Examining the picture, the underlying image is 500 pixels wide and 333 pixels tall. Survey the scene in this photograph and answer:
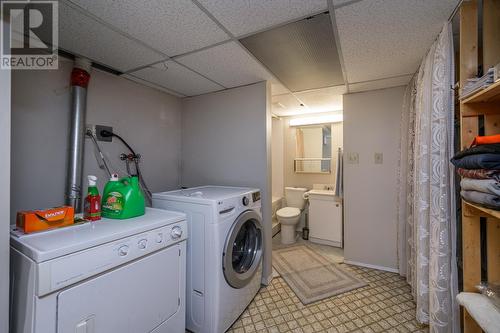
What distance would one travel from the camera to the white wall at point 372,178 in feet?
7.57

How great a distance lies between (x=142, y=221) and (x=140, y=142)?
1272 millimetres

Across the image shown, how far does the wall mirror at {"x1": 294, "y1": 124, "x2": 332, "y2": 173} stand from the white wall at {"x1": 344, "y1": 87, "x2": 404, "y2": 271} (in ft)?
3.53

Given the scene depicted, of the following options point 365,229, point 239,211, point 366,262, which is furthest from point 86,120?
point 366,262

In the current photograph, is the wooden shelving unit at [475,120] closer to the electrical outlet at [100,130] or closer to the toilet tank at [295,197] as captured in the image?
the toilet tank at [295,197]

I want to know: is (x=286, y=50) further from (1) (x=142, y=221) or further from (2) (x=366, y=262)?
(2) (x=366, y=262)

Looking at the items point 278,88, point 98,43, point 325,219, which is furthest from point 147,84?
point 325,219

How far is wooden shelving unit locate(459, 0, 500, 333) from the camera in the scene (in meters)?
1.07

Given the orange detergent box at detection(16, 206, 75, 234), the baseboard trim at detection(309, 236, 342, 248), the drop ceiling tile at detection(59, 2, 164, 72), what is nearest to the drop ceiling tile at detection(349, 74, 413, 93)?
the drop ceiling tile at detection(59, 2, 164, 72)

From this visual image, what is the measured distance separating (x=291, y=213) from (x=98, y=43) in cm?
281

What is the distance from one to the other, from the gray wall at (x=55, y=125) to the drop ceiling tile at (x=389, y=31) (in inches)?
77.0

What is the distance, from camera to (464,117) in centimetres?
110

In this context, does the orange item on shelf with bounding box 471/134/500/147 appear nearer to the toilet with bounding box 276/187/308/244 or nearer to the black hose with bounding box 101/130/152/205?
the toilet with bounding box 276/187/308/244

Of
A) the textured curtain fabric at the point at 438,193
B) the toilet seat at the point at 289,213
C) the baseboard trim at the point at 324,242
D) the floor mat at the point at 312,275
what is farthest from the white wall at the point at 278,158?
the textured curtain fabric at the point at 438,193

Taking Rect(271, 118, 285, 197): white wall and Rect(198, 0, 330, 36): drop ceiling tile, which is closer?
Rect(198, 0, 330, 36): drop ceiling tile
